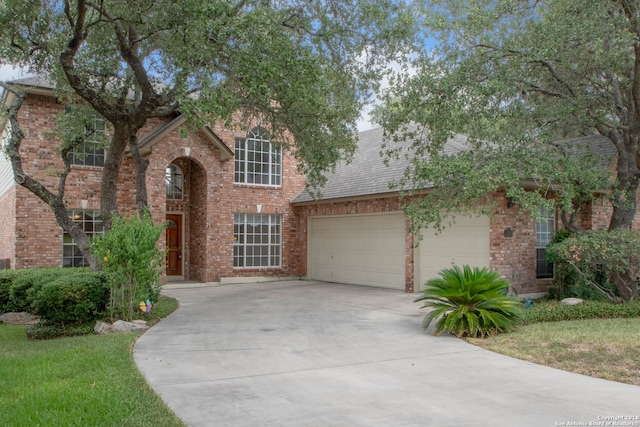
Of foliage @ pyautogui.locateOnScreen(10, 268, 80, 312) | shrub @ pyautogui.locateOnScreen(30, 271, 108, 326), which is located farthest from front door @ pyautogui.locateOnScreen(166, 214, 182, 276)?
shrub @ pyautogui.locateOnScreen(30, 271, 108, 326)

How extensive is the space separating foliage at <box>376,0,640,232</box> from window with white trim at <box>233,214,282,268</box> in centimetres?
909

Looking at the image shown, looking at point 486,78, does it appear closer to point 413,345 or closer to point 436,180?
point 436,180

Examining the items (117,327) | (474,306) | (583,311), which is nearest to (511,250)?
(583,311)

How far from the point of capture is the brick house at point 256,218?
1434cm

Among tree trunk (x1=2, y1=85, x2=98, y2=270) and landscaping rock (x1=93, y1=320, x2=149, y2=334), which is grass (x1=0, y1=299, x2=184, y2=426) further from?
tree trunk (x1=2, y1=85, x2=98, y2=270)

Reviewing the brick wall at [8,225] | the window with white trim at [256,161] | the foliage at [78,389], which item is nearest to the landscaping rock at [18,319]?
the foliage at [78,389]

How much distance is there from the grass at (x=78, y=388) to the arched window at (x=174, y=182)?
37.2ft

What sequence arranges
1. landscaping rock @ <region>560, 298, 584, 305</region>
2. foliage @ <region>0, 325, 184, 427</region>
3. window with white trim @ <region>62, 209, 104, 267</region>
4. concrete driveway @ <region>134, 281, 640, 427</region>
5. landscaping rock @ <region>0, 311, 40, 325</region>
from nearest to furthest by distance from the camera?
foliage @ <region>0, 325, 184, 427</region> → concrete driveway @ <region>134, 281, 640, 427</region> → landscaping rock @ <region>0, 311, 40, 325</region> → landscaping rock @ <region>560, 298, 584, 305</region> → window with white trim @ <region>62, 209, 104, 267</region>

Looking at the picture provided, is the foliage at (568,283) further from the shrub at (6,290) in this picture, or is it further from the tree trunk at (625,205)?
the shrub at (6,290)

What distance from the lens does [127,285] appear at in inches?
403

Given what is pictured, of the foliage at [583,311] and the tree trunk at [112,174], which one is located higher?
the tree trunk at [112,174]

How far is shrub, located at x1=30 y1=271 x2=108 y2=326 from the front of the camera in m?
9.35

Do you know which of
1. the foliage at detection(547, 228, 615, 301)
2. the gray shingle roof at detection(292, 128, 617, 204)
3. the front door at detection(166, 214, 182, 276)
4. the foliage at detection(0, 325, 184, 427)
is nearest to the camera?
the foliage at detection(0, 325, 184, 427)

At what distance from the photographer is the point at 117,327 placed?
31.3ft
